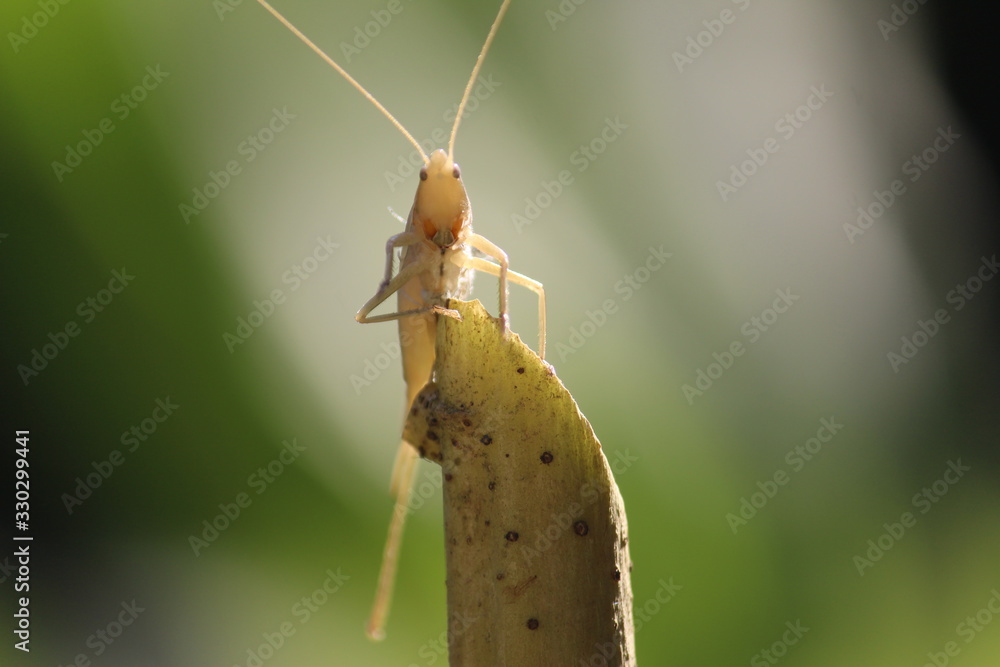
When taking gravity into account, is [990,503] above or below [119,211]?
above

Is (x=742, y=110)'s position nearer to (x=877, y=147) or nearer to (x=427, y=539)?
(x=877, y=147)

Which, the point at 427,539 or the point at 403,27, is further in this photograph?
the point at 403,27

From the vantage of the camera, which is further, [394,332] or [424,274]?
[394,332]

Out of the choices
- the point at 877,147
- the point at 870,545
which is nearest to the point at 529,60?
the point at 877,147
